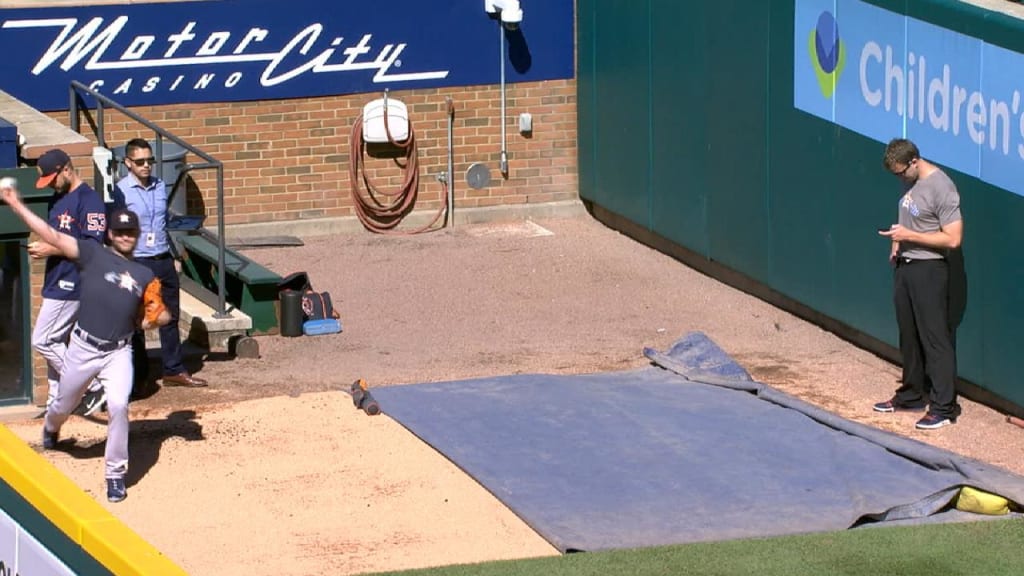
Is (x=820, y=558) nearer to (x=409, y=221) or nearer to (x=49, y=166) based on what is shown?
(x=49, y=166)

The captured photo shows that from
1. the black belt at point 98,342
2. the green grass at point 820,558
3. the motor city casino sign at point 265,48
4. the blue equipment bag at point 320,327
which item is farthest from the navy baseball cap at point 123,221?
the motor city casino sign at point 265,48

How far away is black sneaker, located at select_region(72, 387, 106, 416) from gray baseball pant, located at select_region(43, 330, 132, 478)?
61.8 inches

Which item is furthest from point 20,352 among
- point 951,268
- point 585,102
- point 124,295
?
point 585,102

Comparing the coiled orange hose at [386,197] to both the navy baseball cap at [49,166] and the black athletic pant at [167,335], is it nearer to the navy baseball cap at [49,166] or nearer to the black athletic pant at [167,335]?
the black athletic pant at [167,335]

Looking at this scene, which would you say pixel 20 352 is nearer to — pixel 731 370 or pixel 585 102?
pixel 731 370

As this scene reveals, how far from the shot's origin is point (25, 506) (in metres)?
4.91

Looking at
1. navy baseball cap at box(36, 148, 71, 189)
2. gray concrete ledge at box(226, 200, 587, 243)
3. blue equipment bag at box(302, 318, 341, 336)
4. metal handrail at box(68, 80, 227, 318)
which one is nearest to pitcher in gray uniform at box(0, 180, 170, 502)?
navy baseball cap at box(36, 148, 71, 189)

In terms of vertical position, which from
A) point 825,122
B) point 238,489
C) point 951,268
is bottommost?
point 238,489

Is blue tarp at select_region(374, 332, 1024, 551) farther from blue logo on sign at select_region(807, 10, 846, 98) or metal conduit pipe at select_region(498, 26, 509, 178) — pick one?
metal conduit pipe at select_region(498, 26, 509, 178)

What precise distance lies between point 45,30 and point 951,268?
30.7ft

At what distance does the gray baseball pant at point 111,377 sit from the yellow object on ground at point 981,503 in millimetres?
4724

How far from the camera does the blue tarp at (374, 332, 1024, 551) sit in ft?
31.2

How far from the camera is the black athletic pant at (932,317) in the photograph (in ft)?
36.9

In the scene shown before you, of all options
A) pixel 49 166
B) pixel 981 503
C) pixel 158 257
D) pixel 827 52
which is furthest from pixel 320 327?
pixel 981 503
